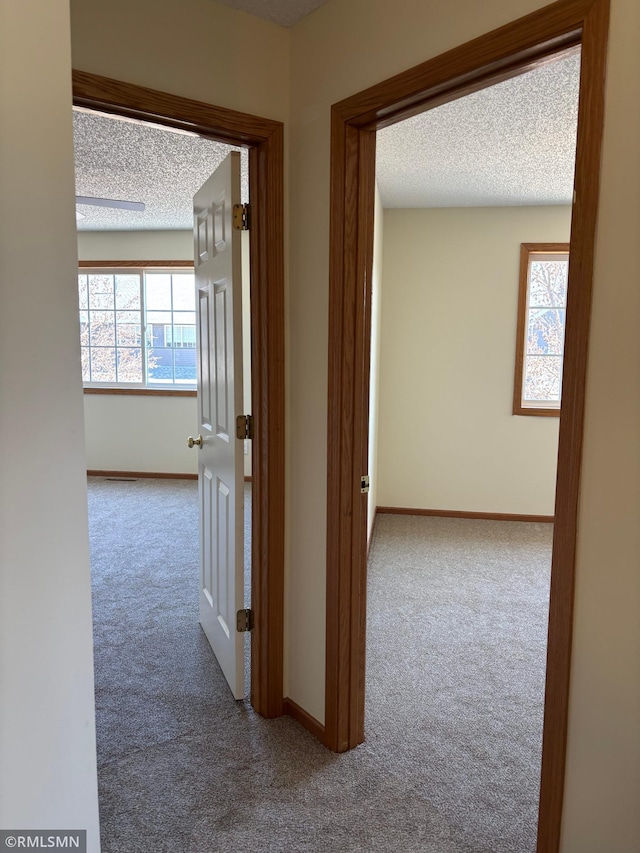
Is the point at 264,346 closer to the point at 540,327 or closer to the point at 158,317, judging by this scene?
the point at 540,327

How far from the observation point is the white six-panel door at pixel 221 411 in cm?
218

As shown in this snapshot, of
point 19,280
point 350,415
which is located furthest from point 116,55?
point 350,415

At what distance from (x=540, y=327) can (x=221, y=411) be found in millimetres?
3347

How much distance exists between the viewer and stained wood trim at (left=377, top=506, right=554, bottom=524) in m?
4.83

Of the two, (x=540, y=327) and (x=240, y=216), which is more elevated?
(x=240, y=216)

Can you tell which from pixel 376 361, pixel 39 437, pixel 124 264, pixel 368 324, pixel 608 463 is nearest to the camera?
pixel 39 437

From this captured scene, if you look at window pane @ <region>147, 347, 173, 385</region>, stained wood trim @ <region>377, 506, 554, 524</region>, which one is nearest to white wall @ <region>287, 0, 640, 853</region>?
stained wood trim @ <region>377, 506, 554, 524</region>

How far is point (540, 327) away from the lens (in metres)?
4.80

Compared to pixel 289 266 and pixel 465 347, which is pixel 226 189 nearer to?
pixel 289 266

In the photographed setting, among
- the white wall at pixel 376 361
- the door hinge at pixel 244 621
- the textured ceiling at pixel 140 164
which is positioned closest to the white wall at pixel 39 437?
the door hinge at pixel 244 621

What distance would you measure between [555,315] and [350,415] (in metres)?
3.49

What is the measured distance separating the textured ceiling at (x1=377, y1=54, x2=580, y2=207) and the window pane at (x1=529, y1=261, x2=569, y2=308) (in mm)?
480

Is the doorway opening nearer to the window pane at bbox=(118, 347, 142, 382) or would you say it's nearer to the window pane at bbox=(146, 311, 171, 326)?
the window pane at bbox=(146, 311, 171, 326)

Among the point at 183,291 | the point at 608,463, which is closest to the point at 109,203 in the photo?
the point at 183,291
